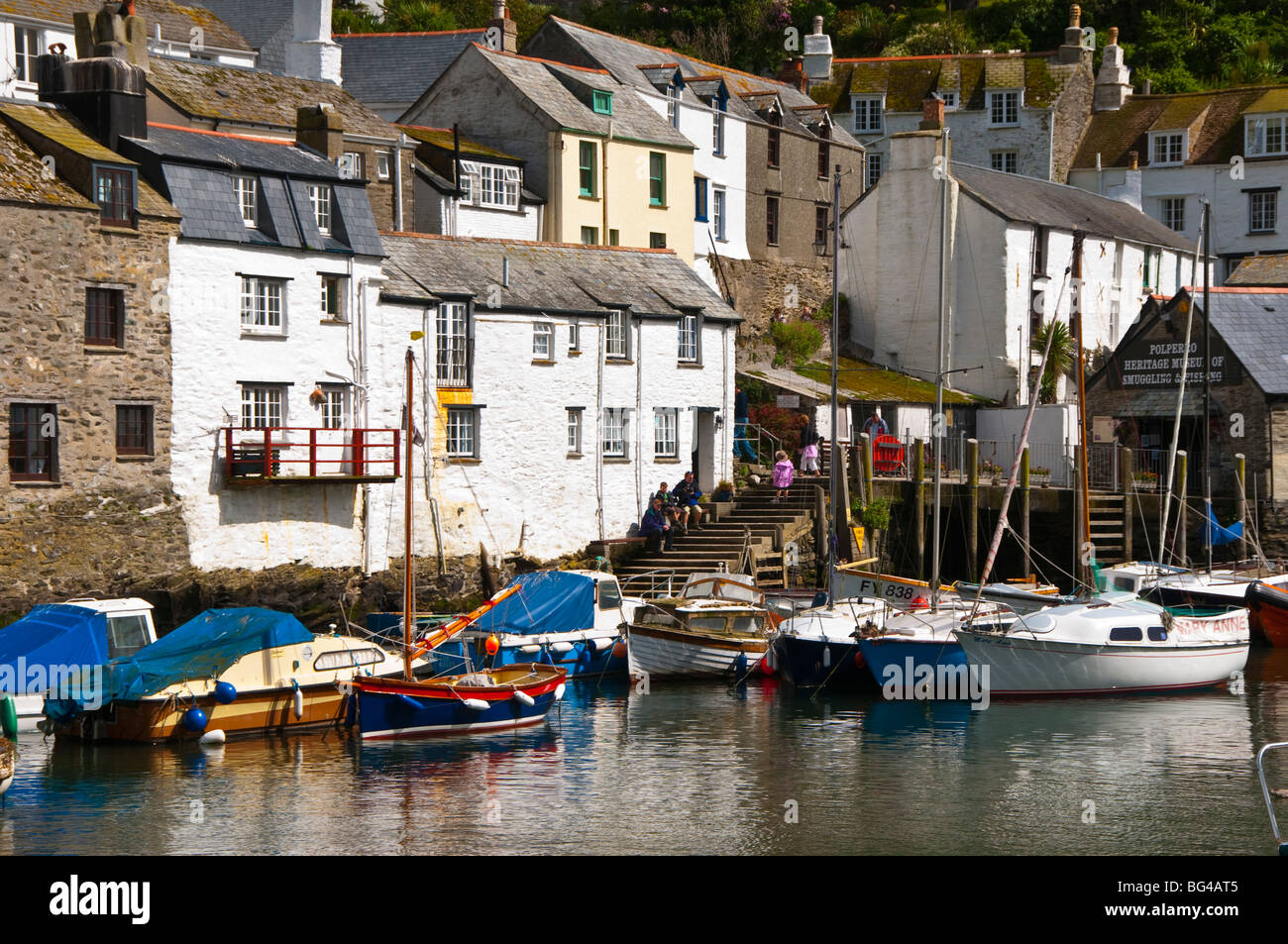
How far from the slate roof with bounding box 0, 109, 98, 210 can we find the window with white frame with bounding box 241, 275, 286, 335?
429 cm

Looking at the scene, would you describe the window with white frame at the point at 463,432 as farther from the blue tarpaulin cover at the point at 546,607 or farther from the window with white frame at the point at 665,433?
the window with white frame at the point at 665,433

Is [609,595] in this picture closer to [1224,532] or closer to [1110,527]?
[1110,527]

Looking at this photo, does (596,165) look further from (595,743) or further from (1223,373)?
(595,743)

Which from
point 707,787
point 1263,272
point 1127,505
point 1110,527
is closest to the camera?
point 707,787

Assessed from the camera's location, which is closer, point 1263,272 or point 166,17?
point 166,17

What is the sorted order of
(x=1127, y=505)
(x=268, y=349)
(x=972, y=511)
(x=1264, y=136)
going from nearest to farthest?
(x=268, y=349) < (x=1127, y=505) < (x=972, y=511) < (x=1264, y=136)

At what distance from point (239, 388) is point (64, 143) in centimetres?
670

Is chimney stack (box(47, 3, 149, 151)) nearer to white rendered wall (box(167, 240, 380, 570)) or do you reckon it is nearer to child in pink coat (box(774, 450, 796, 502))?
white rendered wall (box(167, 240, 380, 570))

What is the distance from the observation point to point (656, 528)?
47594mm

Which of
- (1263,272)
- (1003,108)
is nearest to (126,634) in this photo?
(1263,272)

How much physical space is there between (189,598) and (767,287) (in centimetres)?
3213

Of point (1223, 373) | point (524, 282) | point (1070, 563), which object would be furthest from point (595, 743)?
point (1223, 373)
